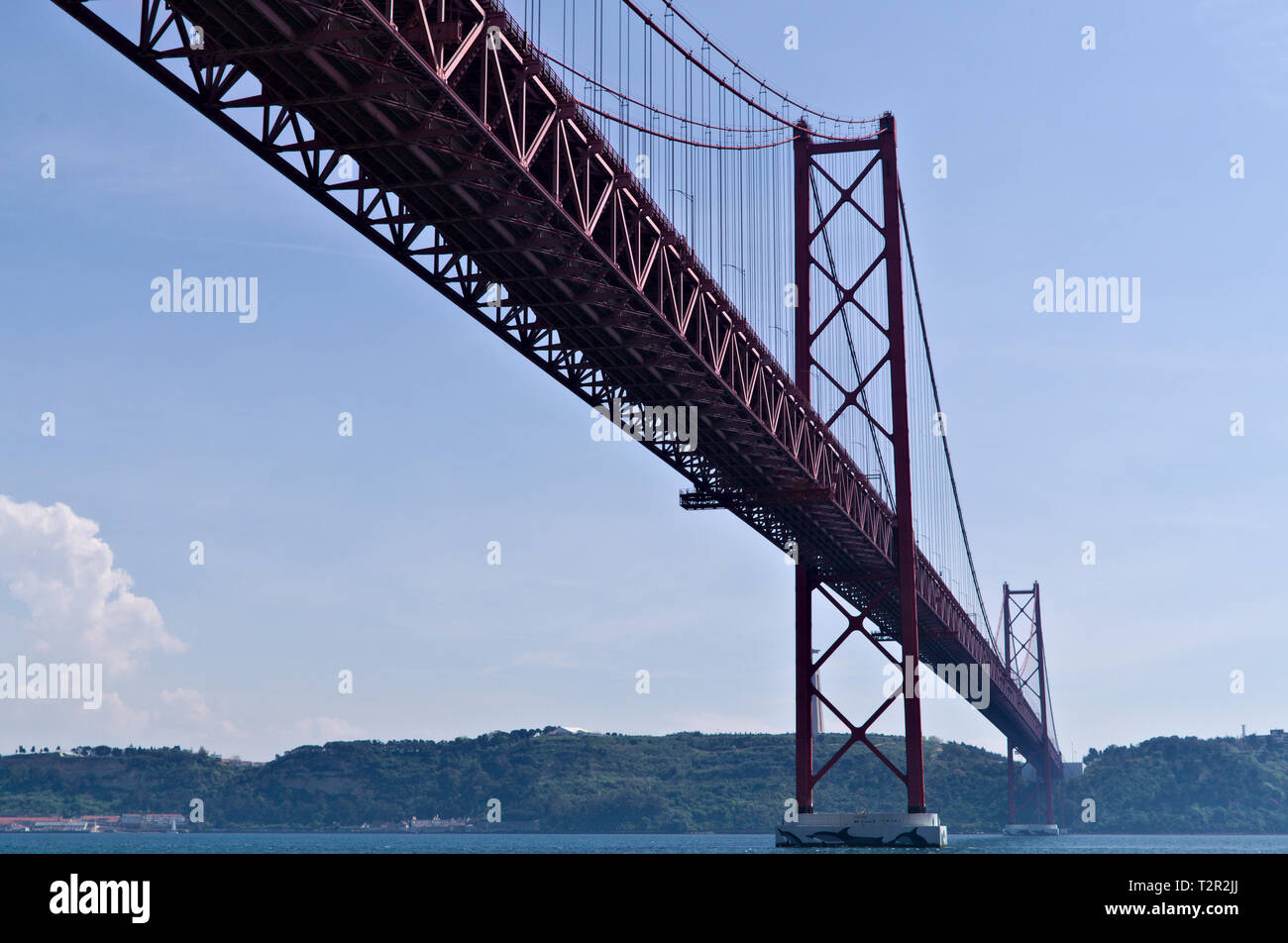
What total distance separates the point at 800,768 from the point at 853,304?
17.8m

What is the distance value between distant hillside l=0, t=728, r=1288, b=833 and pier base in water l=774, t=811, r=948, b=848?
362 feet

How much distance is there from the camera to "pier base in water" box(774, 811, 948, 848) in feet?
155

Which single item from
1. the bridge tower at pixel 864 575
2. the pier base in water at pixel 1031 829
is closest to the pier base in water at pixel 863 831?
the bridge tower at pixel 864 575

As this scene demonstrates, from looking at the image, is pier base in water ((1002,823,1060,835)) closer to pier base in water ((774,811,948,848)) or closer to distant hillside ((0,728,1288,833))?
distant hillside ((0,728,1288,833))

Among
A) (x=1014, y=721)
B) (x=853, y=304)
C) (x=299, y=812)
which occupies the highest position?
(x=853, y=304)

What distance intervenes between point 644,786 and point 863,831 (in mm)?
128416

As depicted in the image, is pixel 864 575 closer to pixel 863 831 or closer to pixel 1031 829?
pixel 863 831

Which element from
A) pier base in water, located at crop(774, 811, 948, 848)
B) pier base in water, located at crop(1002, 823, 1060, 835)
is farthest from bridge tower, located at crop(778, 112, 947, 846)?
pier base in water, located at crop(1002, 823, 1060, 835)

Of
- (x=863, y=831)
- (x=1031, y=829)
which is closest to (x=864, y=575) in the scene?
(x=863, y=831)

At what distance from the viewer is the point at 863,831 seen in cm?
4744

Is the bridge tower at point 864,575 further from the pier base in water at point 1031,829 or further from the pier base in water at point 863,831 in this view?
the pier base in water at point 1031,829
